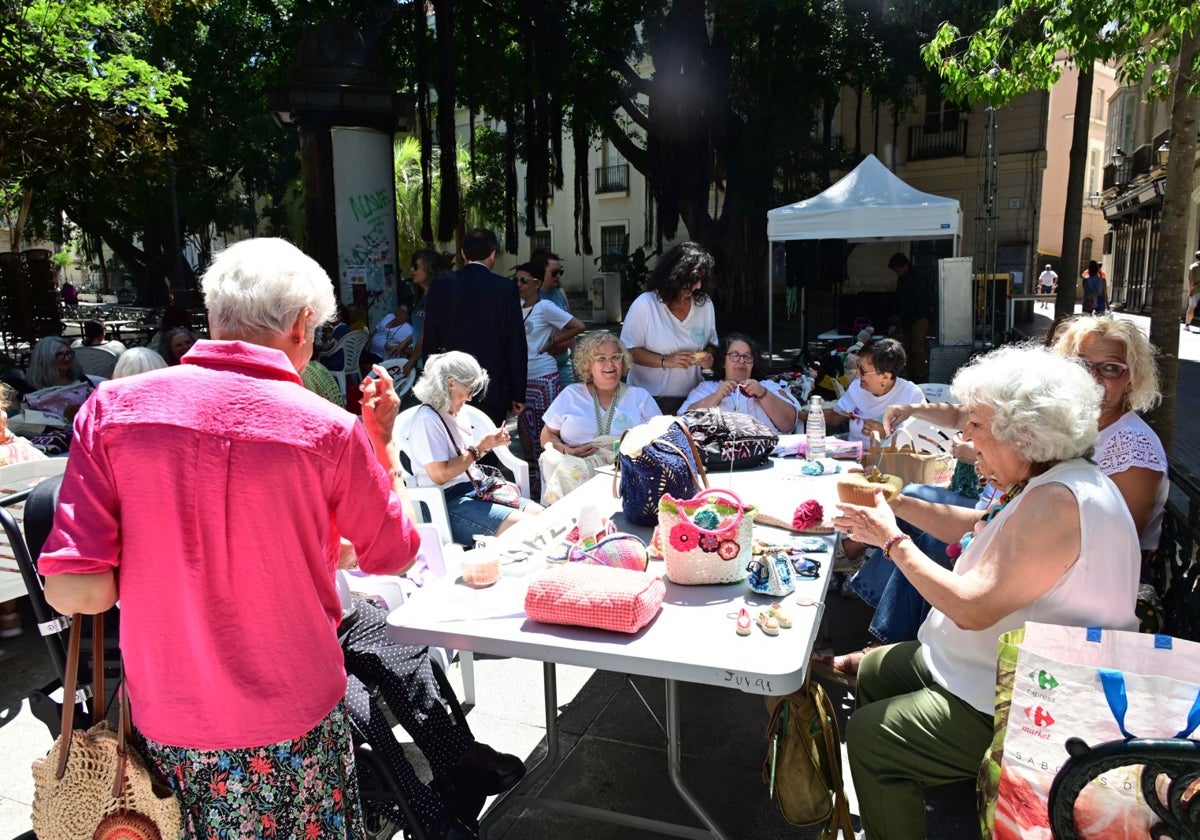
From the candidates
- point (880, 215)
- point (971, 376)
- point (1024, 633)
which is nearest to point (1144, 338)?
point (971, 376)

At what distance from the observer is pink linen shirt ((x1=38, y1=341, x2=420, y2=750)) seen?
1.44 m

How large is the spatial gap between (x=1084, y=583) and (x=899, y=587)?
982mm

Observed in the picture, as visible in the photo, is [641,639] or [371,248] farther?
[371,248]

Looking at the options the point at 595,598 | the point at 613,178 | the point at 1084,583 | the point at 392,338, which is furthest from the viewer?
the point at 613,178

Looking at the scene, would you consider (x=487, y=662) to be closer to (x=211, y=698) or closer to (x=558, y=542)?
(x=558, y=542)

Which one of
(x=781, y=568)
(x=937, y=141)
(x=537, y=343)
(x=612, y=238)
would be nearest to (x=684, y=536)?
(x=781, y=568)

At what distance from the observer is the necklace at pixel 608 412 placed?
421 cm

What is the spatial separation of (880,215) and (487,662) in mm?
6719

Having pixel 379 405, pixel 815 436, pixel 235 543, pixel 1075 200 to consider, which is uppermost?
pixel 1075 200

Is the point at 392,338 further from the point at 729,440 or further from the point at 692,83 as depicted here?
the point at 692,83

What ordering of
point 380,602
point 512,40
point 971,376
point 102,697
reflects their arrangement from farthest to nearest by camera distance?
point 512,40 → point 380,602 → point 971,376 → point 102,697

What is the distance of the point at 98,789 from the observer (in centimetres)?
162

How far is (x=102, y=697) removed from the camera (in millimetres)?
1776

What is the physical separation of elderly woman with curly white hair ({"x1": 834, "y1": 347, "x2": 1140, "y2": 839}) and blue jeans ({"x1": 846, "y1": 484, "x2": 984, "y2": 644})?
0.51 metres
